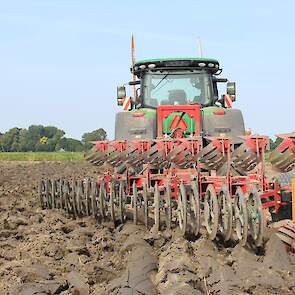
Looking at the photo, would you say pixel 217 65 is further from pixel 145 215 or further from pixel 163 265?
pixel 163 265

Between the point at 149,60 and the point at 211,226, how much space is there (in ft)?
12.6

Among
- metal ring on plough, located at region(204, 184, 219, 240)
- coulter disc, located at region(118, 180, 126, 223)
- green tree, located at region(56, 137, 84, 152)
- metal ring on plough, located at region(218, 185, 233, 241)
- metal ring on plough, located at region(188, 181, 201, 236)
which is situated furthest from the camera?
green tree, located at region(56, 137, 84, 152)

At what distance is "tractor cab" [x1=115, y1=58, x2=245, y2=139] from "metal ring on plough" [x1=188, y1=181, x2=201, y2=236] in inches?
113

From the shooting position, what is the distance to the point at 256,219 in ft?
16.2

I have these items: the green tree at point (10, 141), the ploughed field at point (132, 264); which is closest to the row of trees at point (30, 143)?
the green tree at point (10, 141)

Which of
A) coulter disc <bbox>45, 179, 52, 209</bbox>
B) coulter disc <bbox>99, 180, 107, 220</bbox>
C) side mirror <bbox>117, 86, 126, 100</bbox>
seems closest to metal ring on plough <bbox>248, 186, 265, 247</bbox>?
coulter disc <bbox>99, 180, 107, 220</bbox>

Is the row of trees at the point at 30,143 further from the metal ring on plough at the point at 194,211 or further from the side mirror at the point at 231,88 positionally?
the metal ring on plough at the point at 194,211

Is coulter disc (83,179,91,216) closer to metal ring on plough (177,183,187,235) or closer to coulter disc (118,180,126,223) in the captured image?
coulter disc (118,180,126,223)

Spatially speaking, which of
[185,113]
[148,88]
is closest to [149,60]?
[148,88]

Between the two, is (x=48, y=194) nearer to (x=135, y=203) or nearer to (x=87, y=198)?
(x=87, y=198)

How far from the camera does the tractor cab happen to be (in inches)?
332

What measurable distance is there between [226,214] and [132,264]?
1.14 metres

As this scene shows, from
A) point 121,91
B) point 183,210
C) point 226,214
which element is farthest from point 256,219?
point 121,91

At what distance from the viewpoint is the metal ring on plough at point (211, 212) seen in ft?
16.6
